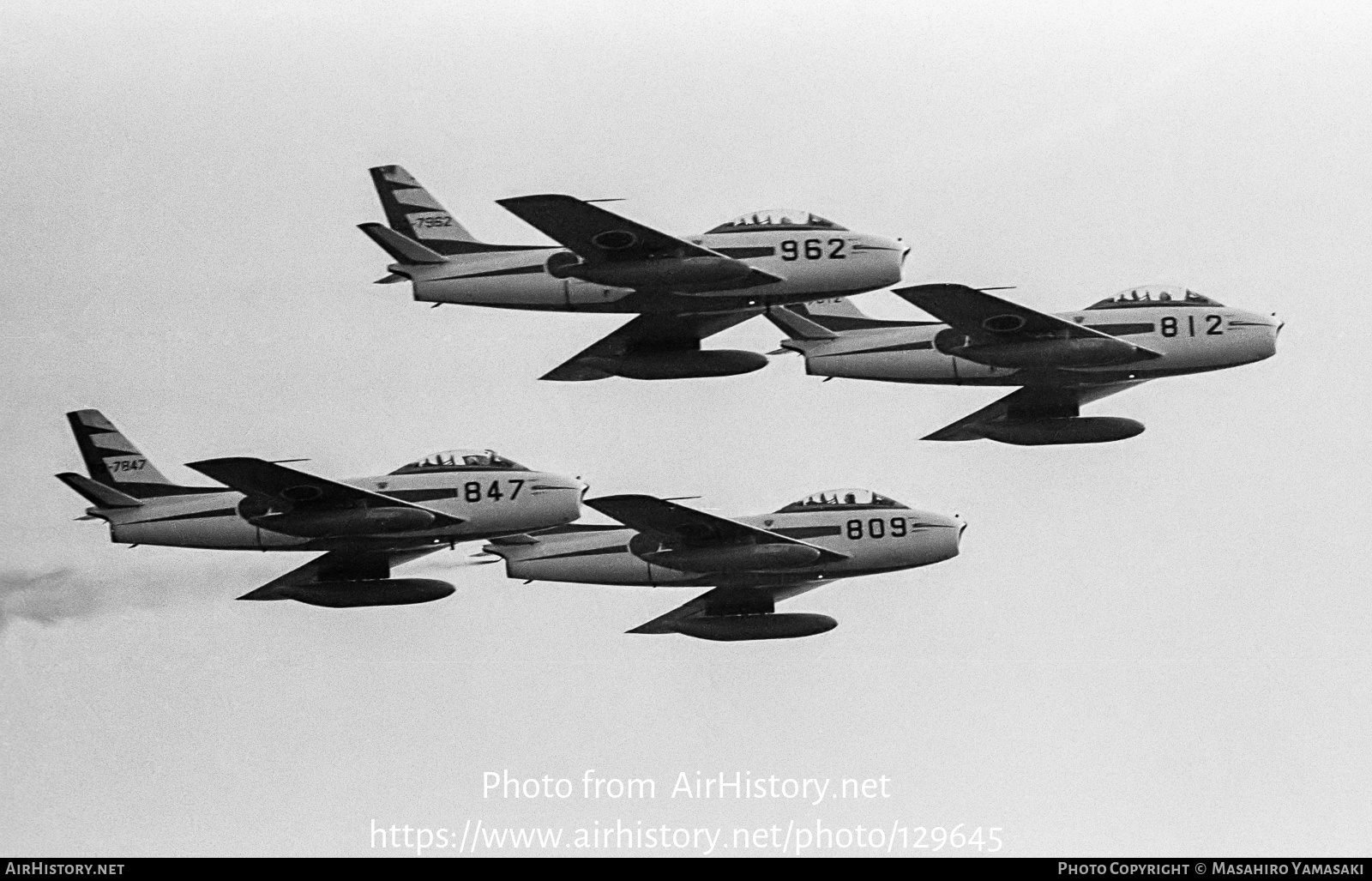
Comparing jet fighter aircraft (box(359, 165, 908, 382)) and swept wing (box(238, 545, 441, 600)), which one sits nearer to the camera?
jet fighter aircraft (box(359, 165, 908, 382))

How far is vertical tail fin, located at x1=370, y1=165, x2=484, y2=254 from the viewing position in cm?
10369

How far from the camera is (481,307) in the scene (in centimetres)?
10144

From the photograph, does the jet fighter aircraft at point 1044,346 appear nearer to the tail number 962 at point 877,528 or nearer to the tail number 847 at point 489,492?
the tail number 962 at point 877,528

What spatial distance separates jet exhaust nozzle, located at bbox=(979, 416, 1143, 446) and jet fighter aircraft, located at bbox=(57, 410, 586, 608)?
11130 millimetres

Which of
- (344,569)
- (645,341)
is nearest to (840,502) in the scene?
(645,341)

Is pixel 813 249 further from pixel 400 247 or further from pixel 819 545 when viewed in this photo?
pixel 400 247

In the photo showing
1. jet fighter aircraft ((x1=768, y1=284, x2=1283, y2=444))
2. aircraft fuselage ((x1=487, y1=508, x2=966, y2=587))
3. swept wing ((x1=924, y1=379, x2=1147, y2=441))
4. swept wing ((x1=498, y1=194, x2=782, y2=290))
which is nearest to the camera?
swept wing ((x1=498, y1=194, x2=782, y2=290))

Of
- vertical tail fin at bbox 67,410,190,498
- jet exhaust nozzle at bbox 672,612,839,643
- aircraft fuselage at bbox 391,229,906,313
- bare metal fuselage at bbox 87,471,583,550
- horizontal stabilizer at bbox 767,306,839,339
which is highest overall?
aircraft fuselage at bbox 391,229,906,313

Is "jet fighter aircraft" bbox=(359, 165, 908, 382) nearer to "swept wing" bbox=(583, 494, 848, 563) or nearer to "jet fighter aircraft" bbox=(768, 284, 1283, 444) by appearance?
"jet fighter aircraft" bbox=(768, 284, 1283, 444)

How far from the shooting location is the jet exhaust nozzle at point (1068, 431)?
104 m

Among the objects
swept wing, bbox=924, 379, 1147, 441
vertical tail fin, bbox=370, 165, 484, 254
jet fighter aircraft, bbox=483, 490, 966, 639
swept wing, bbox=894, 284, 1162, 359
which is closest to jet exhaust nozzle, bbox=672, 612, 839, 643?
jet fighter aircraft, bbox=483, 490, 966, 639

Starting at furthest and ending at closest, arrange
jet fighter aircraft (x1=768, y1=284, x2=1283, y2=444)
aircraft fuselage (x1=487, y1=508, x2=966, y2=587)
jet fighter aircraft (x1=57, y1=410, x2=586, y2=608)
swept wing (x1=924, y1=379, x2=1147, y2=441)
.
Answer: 1. swept wing (x1=924, y1=379, x2=1147, y2=441)
2. aircraft fuselage (x1=487, y1=508, x2=966, y2=587)
3. jet fighter aircraft (x1=768, y1=284, x2=1283, y2=444)
4. jet fighter aircraft (x1=57, y1=410, x2=586, y2=608)

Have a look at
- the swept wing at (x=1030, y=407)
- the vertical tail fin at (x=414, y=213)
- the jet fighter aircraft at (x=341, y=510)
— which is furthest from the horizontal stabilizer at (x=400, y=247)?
the swept wing at (x=1030, y=407)
